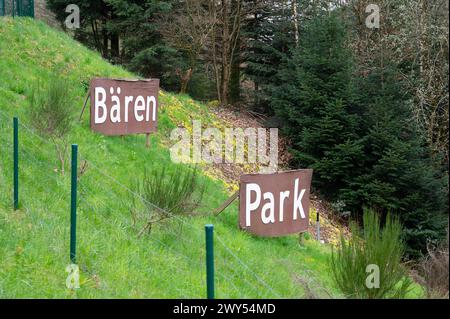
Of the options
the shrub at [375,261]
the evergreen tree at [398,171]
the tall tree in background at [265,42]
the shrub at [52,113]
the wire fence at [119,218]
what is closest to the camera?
the shrub at [375,261]

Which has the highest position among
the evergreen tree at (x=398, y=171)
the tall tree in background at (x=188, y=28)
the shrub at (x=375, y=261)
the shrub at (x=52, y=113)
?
the tall tree in background at (x=188, y=28)

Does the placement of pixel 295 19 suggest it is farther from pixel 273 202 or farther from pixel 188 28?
pixel 273 202

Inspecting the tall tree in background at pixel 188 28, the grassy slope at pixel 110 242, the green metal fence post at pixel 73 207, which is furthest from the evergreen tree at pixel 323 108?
the green metal fence post at pixel 73 207

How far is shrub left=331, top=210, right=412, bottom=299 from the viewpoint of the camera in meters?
4.70

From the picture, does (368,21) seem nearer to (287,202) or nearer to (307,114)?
(307,114)

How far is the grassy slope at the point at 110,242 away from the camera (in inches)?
225

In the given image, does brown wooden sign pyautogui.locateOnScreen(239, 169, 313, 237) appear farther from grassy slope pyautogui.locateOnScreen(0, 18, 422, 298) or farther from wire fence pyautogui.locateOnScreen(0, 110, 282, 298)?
wire fence pyautogui.locateOnScreen(0, 110, 282, 298)

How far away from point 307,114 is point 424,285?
15.0 m

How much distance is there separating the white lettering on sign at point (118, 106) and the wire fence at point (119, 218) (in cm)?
192

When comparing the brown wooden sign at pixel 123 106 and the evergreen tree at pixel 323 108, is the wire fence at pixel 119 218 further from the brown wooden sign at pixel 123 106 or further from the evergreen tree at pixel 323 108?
the evergreen tree at pixel 323 108

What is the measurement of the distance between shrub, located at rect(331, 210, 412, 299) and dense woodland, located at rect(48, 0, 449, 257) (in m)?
8.28

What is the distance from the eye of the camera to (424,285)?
14.7 ft

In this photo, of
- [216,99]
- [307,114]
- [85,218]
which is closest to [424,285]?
[85,218]

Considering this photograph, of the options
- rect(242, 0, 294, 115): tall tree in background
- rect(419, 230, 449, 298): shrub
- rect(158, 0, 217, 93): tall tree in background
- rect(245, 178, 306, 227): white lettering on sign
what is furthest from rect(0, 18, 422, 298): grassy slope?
rect(242, 0, 294, 115): tall tree in background
